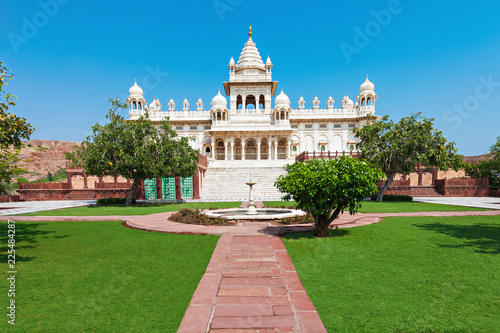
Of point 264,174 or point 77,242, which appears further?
point 264,174

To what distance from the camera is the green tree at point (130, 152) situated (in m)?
15.8

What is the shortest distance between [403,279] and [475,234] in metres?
4.59

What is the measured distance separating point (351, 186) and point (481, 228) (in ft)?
15.5

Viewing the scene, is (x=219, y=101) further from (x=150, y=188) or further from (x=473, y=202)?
(x=473, y=202)

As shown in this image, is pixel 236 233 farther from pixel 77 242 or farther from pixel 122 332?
pixel 122 332

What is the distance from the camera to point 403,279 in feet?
13.3

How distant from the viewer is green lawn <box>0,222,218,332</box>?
3.00 meters

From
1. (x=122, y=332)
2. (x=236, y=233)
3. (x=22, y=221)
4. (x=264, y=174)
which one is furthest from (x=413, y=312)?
(x=264, y=174)

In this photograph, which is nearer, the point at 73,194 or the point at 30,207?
the point at 30,207

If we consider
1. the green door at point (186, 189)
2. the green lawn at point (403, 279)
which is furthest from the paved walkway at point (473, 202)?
the green door at point (186, 189)

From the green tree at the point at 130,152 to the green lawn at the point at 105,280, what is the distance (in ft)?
28.9

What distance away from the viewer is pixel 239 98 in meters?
45.3

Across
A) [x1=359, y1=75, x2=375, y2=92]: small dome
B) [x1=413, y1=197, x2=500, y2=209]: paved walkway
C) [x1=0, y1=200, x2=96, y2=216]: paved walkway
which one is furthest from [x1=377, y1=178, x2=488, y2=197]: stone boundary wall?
[x1=0, y1=200, x2=96, y2=216]: paved walkway

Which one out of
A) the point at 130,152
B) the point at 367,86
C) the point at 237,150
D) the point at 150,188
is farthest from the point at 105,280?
the point at 367,86
